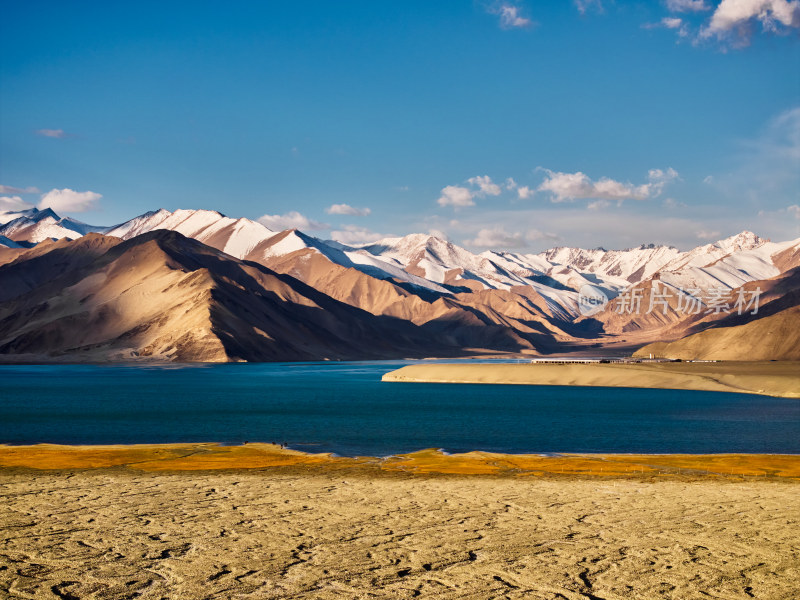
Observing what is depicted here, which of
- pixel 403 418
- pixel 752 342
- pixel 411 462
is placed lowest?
pixel 403 418

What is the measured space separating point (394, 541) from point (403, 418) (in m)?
57.6

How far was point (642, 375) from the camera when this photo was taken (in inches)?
5527

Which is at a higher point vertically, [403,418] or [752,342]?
[752,342]

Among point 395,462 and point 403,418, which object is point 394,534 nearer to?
point 395,462

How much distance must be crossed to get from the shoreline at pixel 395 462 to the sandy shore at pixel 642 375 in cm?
7588

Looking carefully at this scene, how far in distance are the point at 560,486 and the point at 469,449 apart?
70.8 ft

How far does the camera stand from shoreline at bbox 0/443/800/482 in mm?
40344

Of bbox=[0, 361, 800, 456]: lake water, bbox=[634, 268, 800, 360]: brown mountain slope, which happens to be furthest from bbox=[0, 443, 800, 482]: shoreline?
bbox=[634, 268, 800, 360]: brown mountain slope

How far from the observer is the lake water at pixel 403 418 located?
60094 mm

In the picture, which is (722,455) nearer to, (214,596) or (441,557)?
(441,557)

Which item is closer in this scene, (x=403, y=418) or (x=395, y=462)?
(x=395, y=462)

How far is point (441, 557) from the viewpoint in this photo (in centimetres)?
1980

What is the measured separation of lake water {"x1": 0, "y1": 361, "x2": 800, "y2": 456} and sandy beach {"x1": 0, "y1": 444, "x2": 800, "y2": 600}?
733 inches

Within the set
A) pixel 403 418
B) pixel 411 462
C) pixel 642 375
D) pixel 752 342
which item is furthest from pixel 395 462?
pixel 752 342
